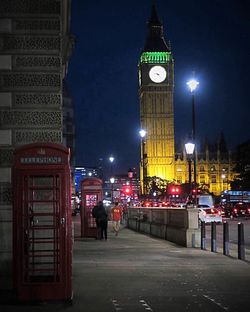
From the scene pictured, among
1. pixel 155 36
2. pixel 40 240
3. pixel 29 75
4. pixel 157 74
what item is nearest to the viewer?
pixel 40 240

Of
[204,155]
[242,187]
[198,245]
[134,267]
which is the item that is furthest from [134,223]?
[204,155]

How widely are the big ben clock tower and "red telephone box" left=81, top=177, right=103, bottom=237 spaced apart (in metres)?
126

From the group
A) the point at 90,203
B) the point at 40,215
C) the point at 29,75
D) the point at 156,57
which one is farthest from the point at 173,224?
the point at 156,57

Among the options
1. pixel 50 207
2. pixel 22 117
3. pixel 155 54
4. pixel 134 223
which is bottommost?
pixel 134 223

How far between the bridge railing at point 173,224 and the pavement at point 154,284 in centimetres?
344

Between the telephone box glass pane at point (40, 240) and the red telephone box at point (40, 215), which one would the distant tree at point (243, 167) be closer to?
the telephone box glass pane at point (40, 240)

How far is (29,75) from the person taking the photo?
13039 mm

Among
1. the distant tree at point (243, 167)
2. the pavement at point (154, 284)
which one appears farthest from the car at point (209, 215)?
the distant tree at point (243, 167)

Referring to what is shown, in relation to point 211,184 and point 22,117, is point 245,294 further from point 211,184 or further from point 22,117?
point 211,184

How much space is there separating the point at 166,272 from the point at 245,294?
3.38m

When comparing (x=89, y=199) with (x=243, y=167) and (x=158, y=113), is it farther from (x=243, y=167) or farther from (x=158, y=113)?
(x=158, y=113)

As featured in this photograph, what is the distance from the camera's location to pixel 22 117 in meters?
13.0

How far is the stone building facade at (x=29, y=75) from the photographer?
1292 cm

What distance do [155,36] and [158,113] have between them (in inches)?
1018
